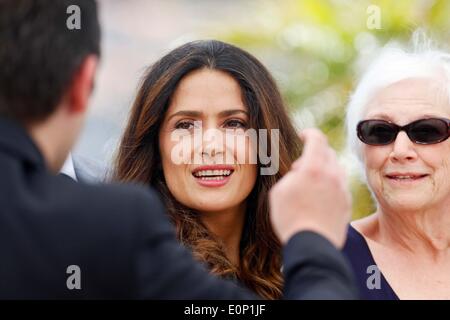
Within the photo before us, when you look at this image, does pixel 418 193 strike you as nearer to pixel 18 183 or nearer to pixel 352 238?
pixel 352 238

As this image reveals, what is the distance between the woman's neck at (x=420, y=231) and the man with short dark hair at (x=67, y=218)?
172 centimetres

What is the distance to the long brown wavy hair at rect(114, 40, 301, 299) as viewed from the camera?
3555 millimetres

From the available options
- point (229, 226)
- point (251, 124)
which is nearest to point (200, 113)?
point (251, 124)

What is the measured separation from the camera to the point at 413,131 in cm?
353

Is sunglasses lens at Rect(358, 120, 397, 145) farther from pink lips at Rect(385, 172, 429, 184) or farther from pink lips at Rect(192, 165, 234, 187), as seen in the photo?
pink lips at Rect(192, 165, 234, 187)

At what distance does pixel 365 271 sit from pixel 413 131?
2.08 feet

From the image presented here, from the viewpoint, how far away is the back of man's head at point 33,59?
1916mm

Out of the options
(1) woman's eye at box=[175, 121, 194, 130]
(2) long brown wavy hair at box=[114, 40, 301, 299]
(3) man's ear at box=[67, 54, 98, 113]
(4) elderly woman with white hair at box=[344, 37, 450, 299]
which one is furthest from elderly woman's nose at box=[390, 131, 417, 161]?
(3) man's ear at box=[67, 54, 98, 113]

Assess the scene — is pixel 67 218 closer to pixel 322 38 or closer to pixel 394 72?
pixel 394 72


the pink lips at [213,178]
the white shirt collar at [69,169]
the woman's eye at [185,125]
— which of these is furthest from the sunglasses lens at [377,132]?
the white shirt collar at [69,169]

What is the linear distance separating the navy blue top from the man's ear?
5.71ft

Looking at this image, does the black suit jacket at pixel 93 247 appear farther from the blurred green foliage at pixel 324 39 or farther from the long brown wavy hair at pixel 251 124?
the blurred green foliage at pixel 324 39

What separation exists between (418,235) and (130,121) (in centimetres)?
140
